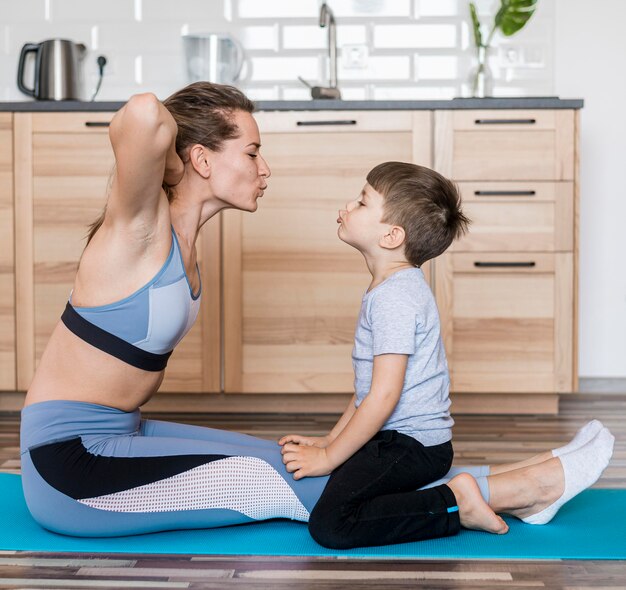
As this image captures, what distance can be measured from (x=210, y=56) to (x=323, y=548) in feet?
7.16

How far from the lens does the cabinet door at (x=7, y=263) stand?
10.2 feet

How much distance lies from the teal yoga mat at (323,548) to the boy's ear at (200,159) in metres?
0.68

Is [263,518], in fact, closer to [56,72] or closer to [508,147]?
[508,147]

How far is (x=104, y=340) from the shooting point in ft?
5.44

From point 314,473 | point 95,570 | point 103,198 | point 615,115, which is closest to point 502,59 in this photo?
point 615,115

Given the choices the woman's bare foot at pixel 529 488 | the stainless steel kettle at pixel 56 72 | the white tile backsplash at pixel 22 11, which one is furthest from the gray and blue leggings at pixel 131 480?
the white tile backsplash at pixel 22 11

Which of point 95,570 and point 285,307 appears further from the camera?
point 285,307

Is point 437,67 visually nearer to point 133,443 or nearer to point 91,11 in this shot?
point 91,11

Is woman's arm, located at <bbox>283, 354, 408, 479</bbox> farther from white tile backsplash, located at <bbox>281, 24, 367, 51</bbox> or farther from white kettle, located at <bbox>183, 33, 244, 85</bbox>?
white tile backsplash, located at <bbox>281, 24, 367, 51</bbox>

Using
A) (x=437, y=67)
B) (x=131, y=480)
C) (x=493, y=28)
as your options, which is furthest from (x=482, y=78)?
(x=131, y=480)

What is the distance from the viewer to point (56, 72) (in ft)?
11.0

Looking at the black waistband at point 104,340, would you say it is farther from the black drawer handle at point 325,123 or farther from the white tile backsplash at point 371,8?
the white tile backsplash at point 371,8

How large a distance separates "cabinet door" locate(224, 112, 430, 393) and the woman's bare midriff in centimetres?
140

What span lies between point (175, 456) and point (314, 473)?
0.25 meters
